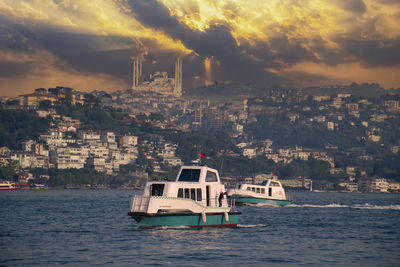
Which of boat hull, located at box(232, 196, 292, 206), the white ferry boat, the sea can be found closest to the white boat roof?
the white ferry boat

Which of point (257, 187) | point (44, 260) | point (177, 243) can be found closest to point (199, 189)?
point (177, 243)

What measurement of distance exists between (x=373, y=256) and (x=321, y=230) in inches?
747

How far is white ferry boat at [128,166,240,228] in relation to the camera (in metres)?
57.0

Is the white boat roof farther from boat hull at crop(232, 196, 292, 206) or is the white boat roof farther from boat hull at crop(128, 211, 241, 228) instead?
boat hull at crop(232, 196, 292, 206)

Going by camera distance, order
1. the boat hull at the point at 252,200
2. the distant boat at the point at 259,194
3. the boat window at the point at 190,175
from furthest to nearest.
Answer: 1. the distant boat at the point at 259,194
2. the boat hull at the point at 252,200
3. the boat window at the point at 190,175

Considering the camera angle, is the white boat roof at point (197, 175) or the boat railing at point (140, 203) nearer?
the boat railing at point (140, 203)

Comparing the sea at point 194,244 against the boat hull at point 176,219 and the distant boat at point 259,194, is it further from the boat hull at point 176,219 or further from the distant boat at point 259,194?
the distant boat at point 259,194

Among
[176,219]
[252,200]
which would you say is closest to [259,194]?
[252,200]

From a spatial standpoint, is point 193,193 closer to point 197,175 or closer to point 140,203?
point 197,175

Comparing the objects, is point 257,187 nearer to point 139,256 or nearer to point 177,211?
point 177,211

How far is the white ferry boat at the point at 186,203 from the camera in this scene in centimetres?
5700

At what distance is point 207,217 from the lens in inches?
2333

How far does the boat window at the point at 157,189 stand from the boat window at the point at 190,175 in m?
2.90

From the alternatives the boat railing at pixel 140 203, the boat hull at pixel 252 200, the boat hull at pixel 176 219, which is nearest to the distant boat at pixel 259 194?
the boat hull at pixel 252 200
